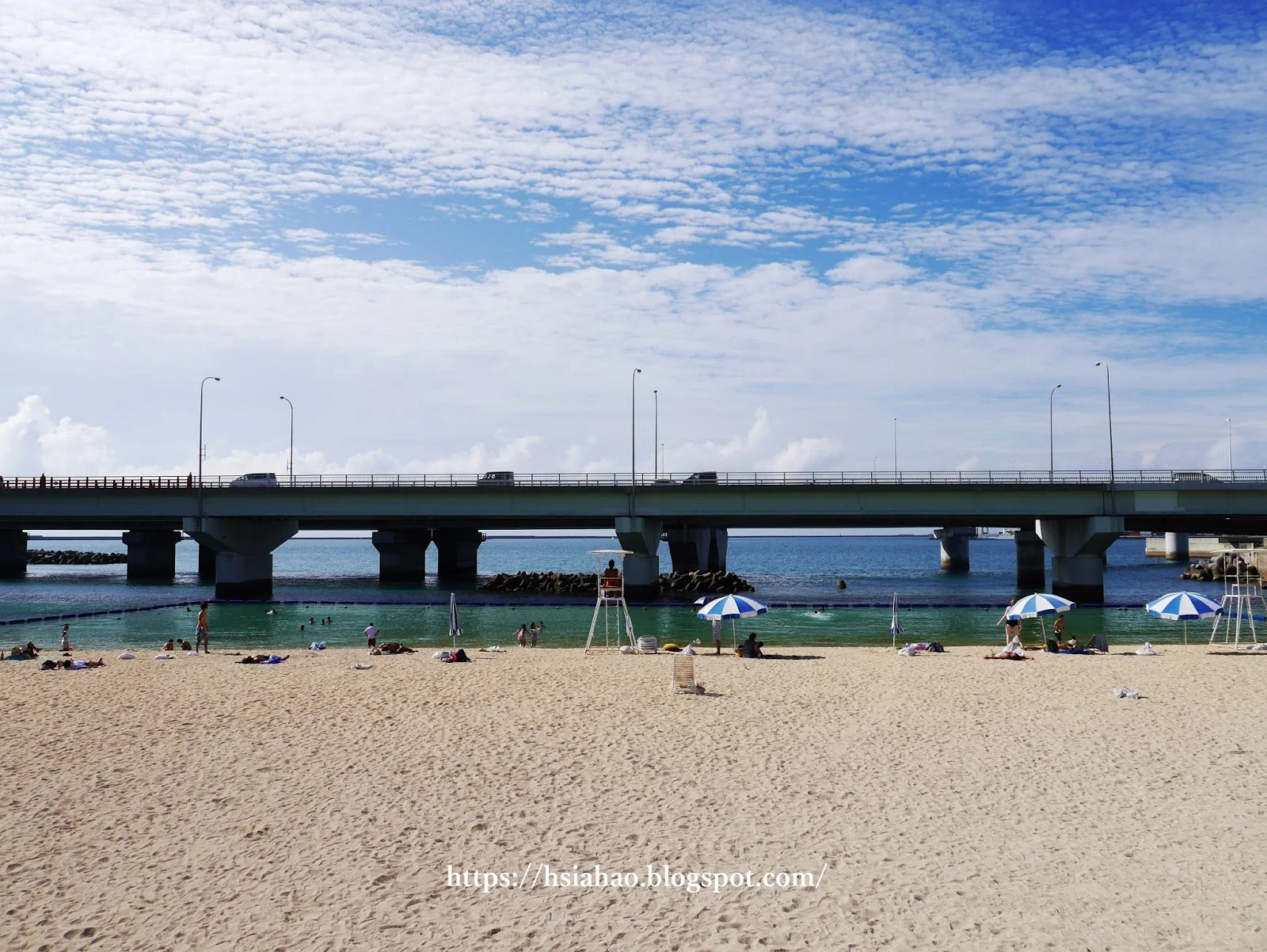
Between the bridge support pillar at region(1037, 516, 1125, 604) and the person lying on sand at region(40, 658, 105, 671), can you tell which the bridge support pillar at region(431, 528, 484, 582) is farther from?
the person lying on sand at region(40, 658, 105, 671)

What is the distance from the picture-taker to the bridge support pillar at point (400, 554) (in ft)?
290

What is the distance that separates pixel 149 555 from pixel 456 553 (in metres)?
30.0

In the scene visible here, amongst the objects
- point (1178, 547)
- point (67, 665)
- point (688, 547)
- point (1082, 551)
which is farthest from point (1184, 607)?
point (1178, 547)

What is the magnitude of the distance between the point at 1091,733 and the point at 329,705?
14.9 m

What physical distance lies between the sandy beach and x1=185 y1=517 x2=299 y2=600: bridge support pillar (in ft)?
137

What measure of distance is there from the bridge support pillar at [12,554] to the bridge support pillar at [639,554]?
77153 mm

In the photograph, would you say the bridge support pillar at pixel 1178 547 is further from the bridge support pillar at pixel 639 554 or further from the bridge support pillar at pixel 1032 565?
the bridge support pillar at pixel 639 554

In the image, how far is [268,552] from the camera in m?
65.4

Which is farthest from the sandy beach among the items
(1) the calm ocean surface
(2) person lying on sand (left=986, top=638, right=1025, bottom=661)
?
(1) the calm ocean surface

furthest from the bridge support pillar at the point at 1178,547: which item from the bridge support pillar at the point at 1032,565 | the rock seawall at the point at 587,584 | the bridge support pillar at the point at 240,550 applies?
the bridge support pillar at the point at 240,550

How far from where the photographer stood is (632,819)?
12.3 meters

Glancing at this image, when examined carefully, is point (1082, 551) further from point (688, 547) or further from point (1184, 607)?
point (688, 547)

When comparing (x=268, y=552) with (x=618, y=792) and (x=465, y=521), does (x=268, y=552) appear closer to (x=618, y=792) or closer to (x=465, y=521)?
(x=465, y=521)

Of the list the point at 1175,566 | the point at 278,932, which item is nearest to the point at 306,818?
the point at 278,932
